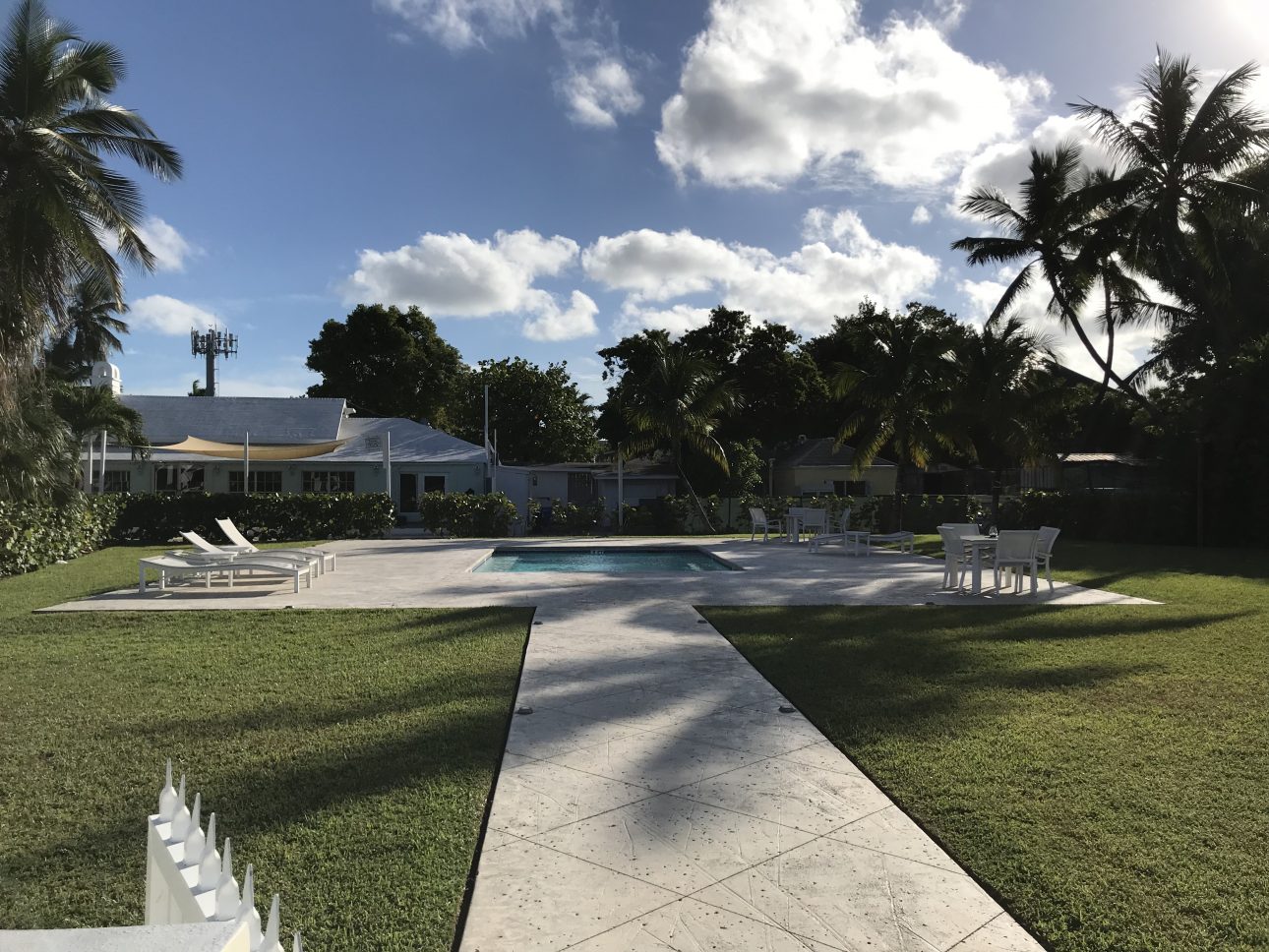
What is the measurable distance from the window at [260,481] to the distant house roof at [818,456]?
23.4 meters

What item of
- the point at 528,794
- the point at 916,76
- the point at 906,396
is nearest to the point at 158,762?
the point at 528,794

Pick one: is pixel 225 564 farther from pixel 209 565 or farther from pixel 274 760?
pixel 274 760

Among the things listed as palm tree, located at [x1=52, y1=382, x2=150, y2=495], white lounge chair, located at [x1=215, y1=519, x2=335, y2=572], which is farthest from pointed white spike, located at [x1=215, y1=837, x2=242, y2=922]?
palm tree, located at [x1=52, y1=382, x2=150, y2=495]

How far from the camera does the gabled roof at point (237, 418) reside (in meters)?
31.3

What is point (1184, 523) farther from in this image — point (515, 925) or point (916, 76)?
point (515, 925)

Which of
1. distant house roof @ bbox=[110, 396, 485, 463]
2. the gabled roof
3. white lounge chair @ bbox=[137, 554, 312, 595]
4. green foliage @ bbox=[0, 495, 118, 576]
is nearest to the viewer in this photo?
white lounge chair @ bbox=[137, 554, 312, 595]

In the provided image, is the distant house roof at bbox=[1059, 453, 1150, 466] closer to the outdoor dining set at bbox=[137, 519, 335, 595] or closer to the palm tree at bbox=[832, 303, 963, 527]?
the palm tree at bbox=[832, 303, 963, 527]

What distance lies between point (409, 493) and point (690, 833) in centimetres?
2918

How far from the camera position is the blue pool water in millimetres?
16791

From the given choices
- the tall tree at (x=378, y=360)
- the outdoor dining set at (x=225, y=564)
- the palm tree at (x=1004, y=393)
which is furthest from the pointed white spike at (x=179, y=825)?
the tall tree at (x=378, y=360)

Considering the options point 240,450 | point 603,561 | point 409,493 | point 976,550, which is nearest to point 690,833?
point 976,550

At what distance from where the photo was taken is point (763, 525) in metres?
21.1

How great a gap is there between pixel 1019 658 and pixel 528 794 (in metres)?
5.23

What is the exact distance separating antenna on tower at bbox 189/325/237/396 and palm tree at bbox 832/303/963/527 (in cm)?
5130
